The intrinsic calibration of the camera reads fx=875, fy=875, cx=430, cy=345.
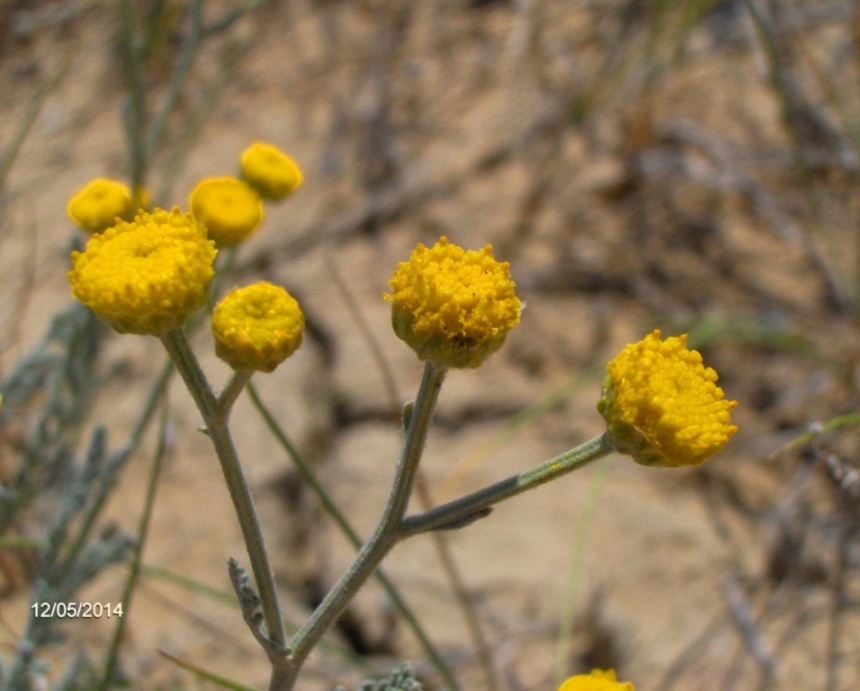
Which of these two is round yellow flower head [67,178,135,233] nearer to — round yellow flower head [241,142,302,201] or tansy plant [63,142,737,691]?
round yellow flower head [241,142,302,201]

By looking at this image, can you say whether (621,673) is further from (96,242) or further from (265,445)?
(96,242)

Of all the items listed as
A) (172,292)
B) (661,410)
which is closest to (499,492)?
(661,410)

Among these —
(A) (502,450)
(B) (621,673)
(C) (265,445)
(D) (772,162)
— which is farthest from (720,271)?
(C) (265,445)

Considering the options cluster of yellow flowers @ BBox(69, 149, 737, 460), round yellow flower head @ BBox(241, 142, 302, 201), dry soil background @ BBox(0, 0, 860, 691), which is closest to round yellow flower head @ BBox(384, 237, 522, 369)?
cluster of yellow flowers @ BBox(69, 149, 737, 460)
